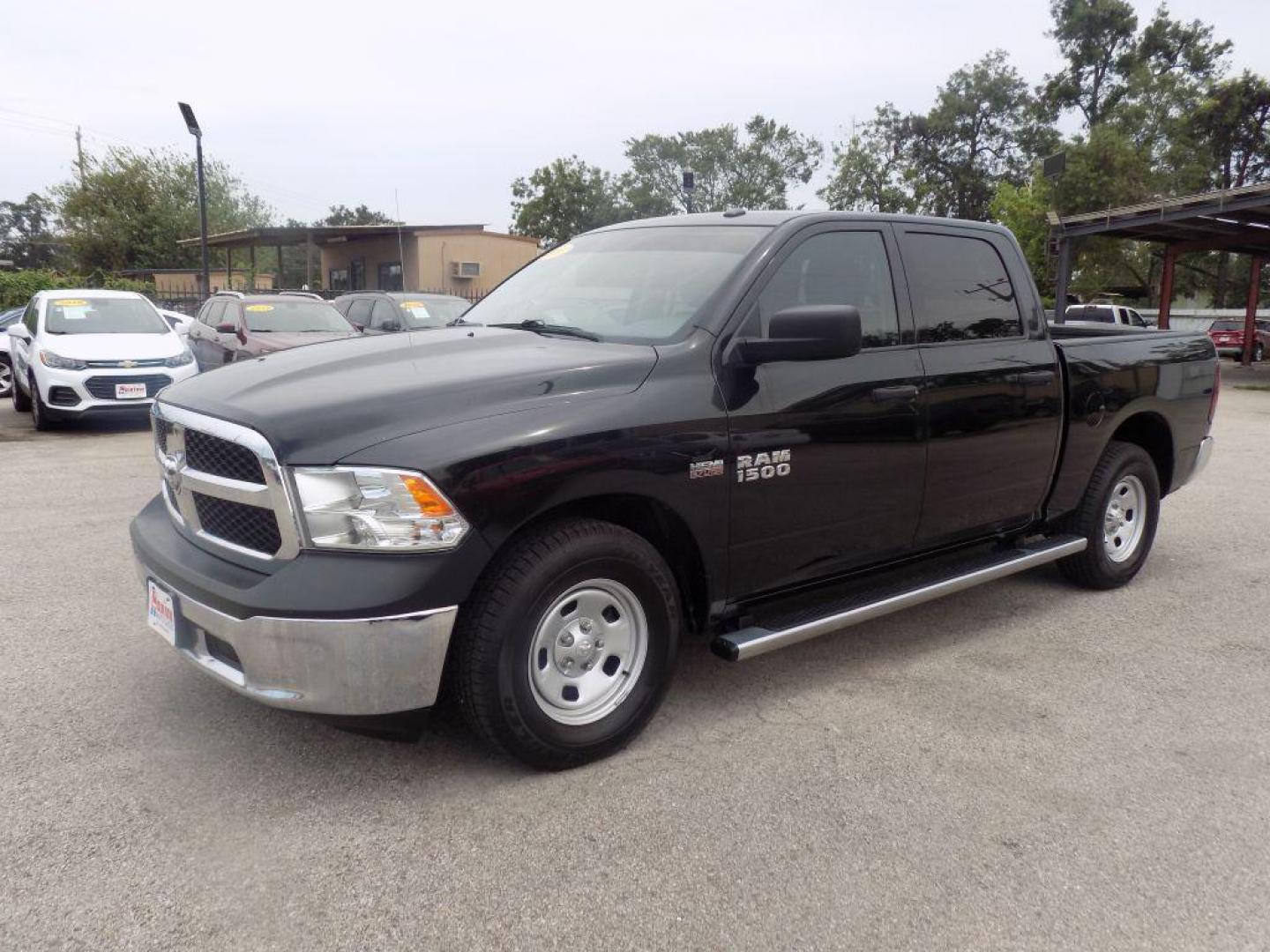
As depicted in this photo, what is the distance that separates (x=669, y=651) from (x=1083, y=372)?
8.97 ft

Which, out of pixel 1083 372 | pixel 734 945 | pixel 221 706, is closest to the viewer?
pixel 734 945

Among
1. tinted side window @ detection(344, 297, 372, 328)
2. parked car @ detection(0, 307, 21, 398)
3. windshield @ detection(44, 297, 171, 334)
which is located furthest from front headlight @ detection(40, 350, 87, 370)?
tinted side window @ detection(344, 297, 372, 328)

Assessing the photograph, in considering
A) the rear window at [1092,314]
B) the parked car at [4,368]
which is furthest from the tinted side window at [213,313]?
the rear window at [1092,314]

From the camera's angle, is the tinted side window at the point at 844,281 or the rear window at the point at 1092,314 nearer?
Result: the tinted side window at the point at 844,281

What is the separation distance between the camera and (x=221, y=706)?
11.8 feet

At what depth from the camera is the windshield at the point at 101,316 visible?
11.4 m

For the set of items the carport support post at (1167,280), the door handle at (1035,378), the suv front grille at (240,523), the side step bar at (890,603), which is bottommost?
the side step bar at (890,603)

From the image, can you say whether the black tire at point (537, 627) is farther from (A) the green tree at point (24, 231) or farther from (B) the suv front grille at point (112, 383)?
(A) the green tree at point (24, 231)

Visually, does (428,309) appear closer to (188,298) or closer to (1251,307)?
(188,298)

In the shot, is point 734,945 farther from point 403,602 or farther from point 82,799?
point 82,799

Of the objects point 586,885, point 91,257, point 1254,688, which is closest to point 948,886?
point 586,885

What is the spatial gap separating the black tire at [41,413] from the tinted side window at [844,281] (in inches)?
393

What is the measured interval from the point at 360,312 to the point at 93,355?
572cm

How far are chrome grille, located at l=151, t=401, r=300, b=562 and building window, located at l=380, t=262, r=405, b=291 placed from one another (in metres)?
28.8
